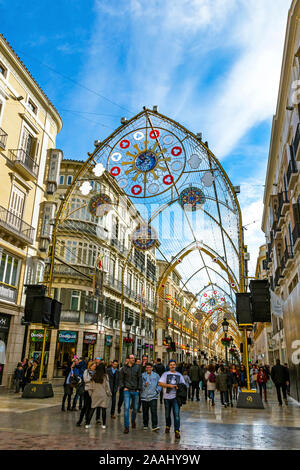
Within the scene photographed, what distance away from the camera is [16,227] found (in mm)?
20297

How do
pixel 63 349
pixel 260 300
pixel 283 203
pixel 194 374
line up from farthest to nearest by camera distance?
pixel 63 349 → pixel 283 203 → pixel 194 374 → pixel 260 300

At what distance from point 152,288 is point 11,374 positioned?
3163 centimetres

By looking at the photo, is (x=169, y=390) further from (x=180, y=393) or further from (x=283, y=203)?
(x=283, y=203)

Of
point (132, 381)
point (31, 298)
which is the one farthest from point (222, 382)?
point (31, 298)

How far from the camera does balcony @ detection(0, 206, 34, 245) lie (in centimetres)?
1890

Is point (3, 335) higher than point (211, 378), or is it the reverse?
point (3, 335)

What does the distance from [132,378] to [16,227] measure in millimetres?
13811

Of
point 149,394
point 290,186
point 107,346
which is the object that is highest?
point 290,186

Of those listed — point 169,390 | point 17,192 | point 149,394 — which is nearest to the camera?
point 169,390

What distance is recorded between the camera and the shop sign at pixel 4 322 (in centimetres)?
1905

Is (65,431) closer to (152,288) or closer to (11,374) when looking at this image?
(11,374)

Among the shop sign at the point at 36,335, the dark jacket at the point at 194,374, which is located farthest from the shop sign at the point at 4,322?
the dark jacket at the point at 194,374

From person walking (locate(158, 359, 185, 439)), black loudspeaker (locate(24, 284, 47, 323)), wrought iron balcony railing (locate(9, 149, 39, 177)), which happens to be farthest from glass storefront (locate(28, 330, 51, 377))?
person walking (locate(158, 359, 185, 439))
